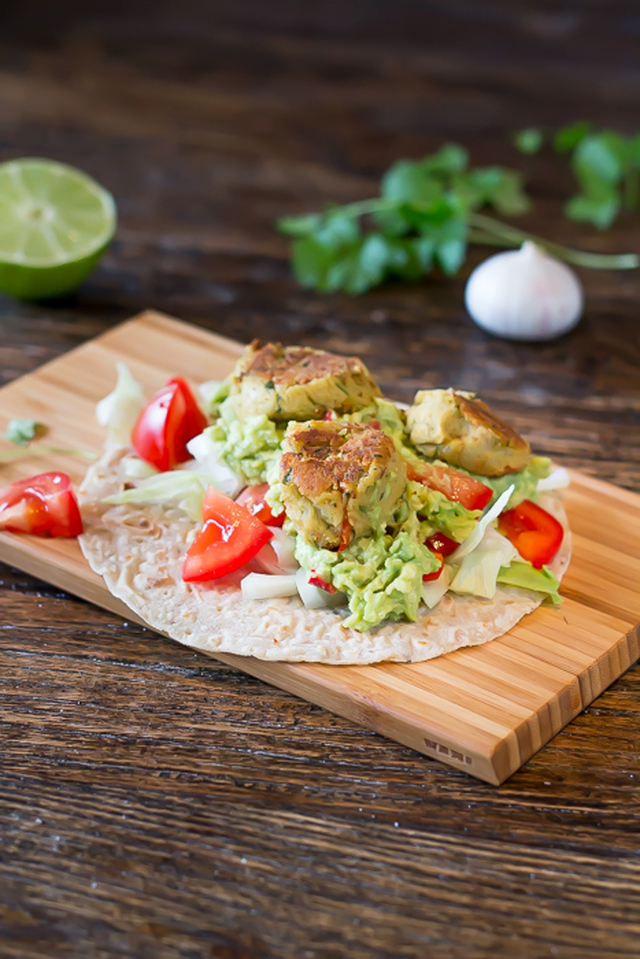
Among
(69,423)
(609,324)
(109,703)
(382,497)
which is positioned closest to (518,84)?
(609,324)

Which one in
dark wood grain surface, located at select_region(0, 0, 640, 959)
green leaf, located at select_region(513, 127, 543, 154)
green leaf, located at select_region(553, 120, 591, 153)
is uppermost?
green leaf, located at select_region(553, 120, 591, 153)

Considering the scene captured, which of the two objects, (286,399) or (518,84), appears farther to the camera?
(518,84)

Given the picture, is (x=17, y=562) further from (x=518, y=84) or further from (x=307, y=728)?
(x=518, y=84)

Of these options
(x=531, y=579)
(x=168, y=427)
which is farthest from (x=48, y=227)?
(x=531, y=579)

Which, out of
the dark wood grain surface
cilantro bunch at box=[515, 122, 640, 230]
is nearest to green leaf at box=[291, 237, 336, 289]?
the dark wood grain surface

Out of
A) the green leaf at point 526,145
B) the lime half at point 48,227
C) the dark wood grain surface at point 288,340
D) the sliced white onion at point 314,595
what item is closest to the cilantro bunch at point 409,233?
the dark wood grain surface at point 288,340

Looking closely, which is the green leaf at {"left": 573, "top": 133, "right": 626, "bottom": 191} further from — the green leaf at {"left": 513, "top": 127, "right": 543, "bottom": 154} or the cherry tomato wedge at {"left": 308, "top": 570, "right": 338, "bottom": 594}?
the cherry tomato wedge at {"left": 308, "top": 570, "right": 338, "bottom": 594}
